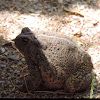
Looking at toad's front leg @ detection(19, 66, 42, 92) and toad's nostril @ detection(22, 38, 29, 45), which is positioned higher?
toad's nostril @ detection(22, 38, 29, 45)

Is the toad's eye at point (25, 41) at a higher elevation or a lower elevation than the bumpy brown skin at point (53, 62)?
higher

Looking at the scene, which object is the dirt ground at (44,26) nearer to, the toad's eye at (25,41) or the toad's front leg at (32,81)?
the toad's front leg at (32,81)

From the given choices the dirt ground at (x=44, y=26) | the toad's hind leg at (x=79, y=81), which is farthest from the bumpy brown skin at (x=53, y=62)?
the dirt ground at (x=44, y=26)

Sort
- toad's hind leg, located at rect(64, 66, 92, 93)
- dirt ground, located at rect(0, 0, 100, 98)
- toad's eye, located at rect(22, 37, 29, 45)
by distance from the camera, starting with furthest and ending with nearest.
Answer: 1. dirt ground, located at rect(0, 0, 100, 98)
2. toad's hind leg, located at rect(64, 66, 92, 93)
3. toad's eye, located at rect(22, 37, 29, 45)

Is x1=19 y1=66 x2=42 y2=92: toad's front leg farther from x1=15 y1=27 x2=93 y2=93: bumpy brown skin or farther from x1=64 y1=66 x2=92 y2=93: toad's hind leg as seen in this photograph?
x1=64 y1=66 x2=92 y2=93: toad's hind leg

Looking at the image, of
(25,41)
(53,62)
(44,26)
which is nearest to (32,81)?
(53,62)

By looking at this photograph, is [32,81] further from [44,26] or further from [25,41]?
[44,26]

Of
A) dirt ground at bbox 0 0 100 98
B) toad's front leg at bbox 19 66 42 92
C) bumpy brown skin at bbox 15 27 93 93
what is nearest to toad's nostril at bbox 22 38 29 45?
bumpy brown skin at bbox 15 27 93 93

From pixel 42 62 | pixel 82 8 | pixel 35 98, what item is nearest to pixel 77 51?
pixel 42 62
